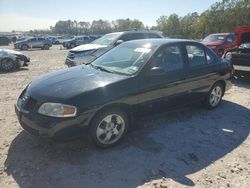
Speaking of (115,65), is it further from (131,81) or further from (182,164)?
(182,164)

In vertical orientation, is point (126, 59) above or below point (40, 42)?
above

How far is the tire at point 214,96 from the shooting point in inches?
249

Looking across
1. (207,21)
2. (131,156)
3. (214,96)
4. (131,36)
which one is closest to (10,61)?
(131,36)

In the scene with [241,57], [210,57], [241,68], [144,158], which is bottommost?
[144,158]

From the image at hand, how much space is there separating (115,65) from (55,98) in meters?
1.47

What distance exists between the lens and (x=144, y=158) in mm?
4203

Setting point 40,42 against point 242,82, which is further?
point 40,42

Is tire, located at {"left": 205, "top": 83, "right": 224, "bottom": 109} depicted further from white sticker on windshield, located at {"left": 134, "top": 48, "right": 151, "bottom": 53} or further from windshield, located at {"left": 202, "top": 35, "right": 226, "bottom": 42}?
windshield, located at {"left": 202, "top": 35, "right": 226, "bottom": 42}

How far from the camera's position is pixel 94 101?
411cm

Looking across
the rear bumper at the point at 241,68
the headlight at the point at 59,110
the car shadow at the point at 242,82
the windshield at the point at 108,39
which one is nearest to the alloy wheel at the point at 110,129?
the headlight at the point at 59,110

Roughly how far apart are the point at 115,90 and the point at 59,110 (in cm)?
90

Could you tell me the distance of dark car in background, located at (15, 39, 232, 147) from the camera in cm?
402

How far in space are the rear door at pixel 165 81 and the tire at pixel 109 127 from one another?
48 cm

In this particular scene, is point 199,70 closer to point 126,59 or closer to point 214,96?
point 214,96
